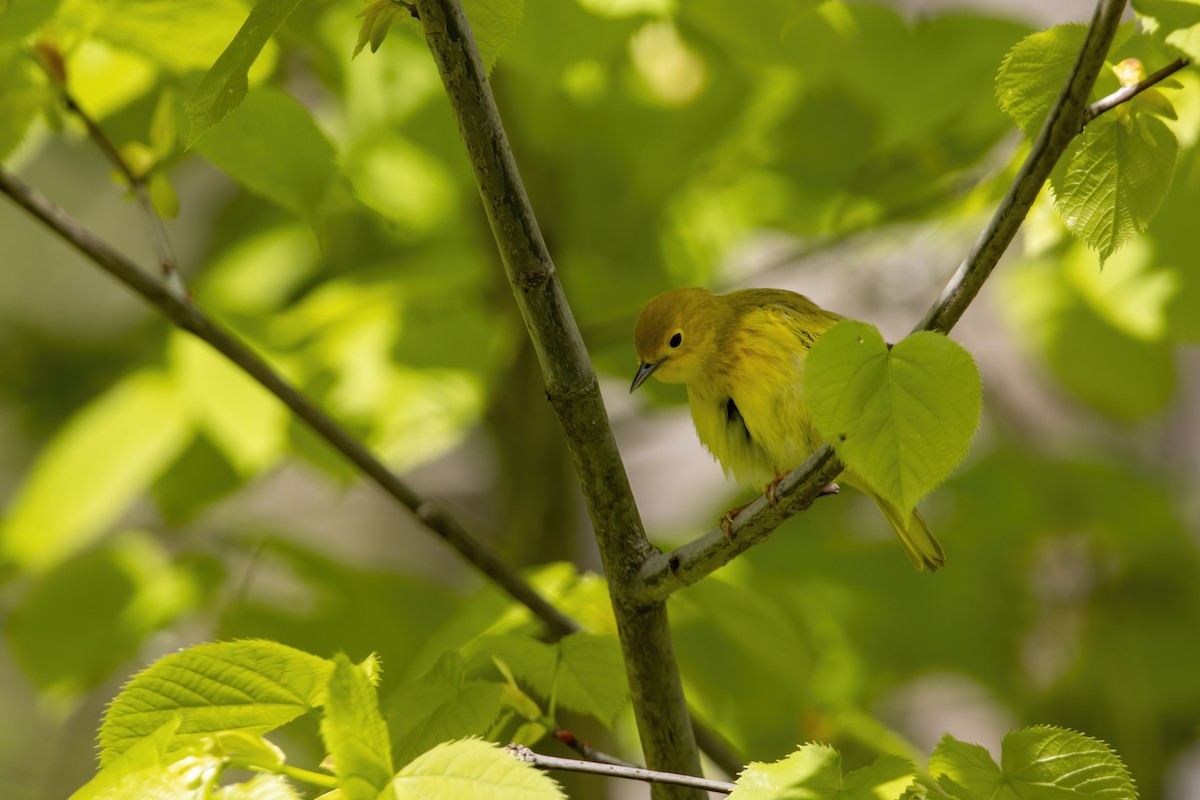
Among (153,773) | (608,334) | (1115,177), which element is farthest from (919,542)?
(153,773)

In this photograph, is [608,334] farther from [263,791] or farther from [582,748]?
[263,791]

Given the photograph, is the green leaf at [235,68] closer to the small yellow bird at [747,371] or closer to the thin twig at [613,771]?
the thin twig at [613,771]

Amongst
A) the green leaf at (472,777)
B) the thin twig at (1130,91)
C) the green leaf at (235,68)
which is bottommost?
the green leaf at (472,777)

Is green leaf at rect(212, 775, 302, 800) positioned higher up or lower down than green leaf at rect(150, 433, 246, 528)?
lower down

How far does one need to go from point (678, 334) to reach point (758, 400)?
206 mm

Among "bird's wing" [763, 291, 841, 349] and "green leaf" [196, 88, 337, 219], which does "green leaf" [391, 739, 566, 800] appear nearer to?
"green leaf" [196, 88, 337, 219]

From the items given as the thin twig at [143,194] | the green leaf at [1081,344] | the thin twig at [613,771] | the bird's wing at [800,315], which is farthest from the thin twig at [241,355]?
the green leaf at [1081,344]

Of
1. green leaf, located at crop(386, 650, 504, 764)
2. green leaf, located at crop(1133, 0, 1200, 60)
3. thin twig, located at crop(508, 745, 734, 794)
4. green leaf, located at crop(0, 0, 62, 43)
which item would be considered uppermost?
green leaf, located at crop(0, 0, 62, 43)

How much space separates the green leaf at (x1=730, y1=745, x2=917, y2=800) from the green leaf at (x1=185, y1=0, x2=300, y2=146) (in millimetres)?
696

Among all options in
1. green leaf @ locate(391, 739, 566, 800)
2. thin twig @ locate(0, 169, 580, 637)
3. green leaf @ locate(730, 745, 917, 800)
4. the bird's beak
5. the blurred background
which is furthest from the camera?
the bird's beak

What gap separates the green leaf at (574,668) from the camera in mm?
1185

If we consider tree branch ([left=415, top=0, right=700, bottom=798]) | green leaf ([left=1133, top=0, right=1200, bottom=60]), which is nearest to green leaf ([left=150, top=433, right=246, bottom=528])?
tree branch ([left=415, top=0, right=700, bottom=798])

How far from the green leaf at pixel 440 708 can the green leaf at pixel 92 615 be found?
3.70 feet

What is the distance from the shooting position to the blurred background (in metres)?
1.55
